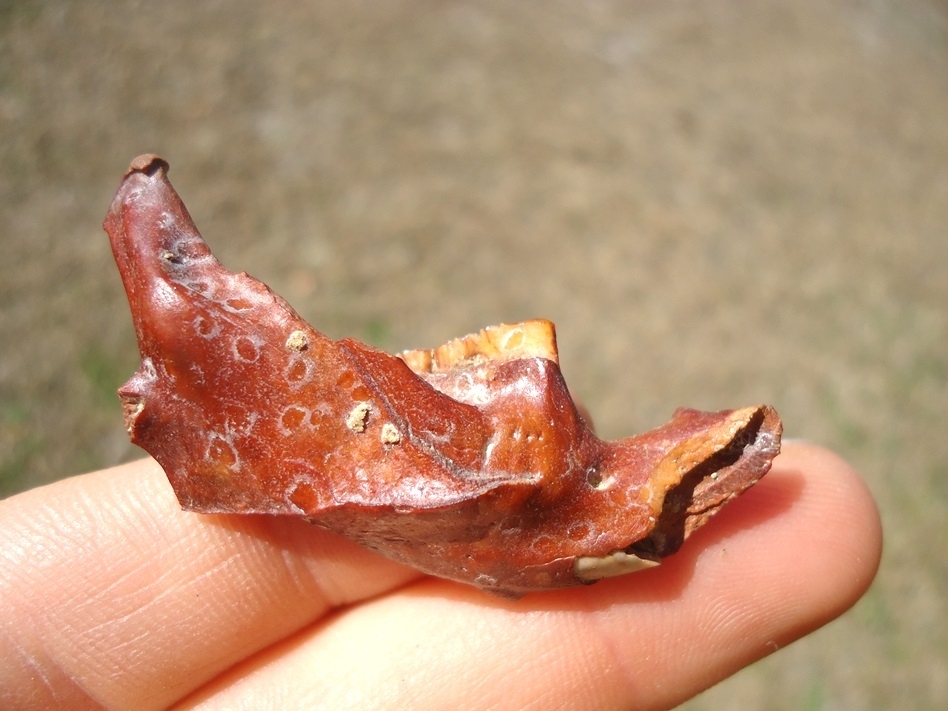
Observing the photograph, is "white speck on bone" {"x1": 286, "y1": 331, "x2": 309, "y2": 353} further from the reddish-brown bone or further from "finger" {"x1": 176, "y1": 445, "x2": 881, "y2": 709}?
"finger" {"x1": 176, "y1": 445, "x2": 881, "y2": 709}

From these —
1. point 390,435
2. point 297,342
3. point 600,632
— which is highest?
point 297,342

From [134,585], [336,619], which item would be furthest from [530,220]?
[134,585]

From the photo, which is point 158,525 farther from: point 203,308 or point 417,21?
point 417,21

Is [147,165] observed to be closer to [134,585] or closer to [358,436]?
[358,436]

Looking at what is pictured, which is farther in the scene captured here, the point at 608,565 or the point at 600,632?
the point at 600,632

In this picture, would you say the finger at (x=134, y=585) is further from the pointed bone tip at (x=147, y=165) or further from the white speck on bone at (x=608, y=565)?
the pointed bone tip at (x=147, y=165)

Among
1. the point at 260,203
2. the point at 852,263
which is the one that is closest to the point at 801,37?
the point at 852,263

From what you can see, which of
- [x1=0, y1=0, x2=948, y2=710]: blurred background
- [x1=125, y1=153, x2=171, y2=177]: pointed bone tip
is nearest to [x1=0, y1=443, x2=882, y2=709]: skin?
[x1=125, y1=153, x2=171, y2=177]: pointed bone tip
